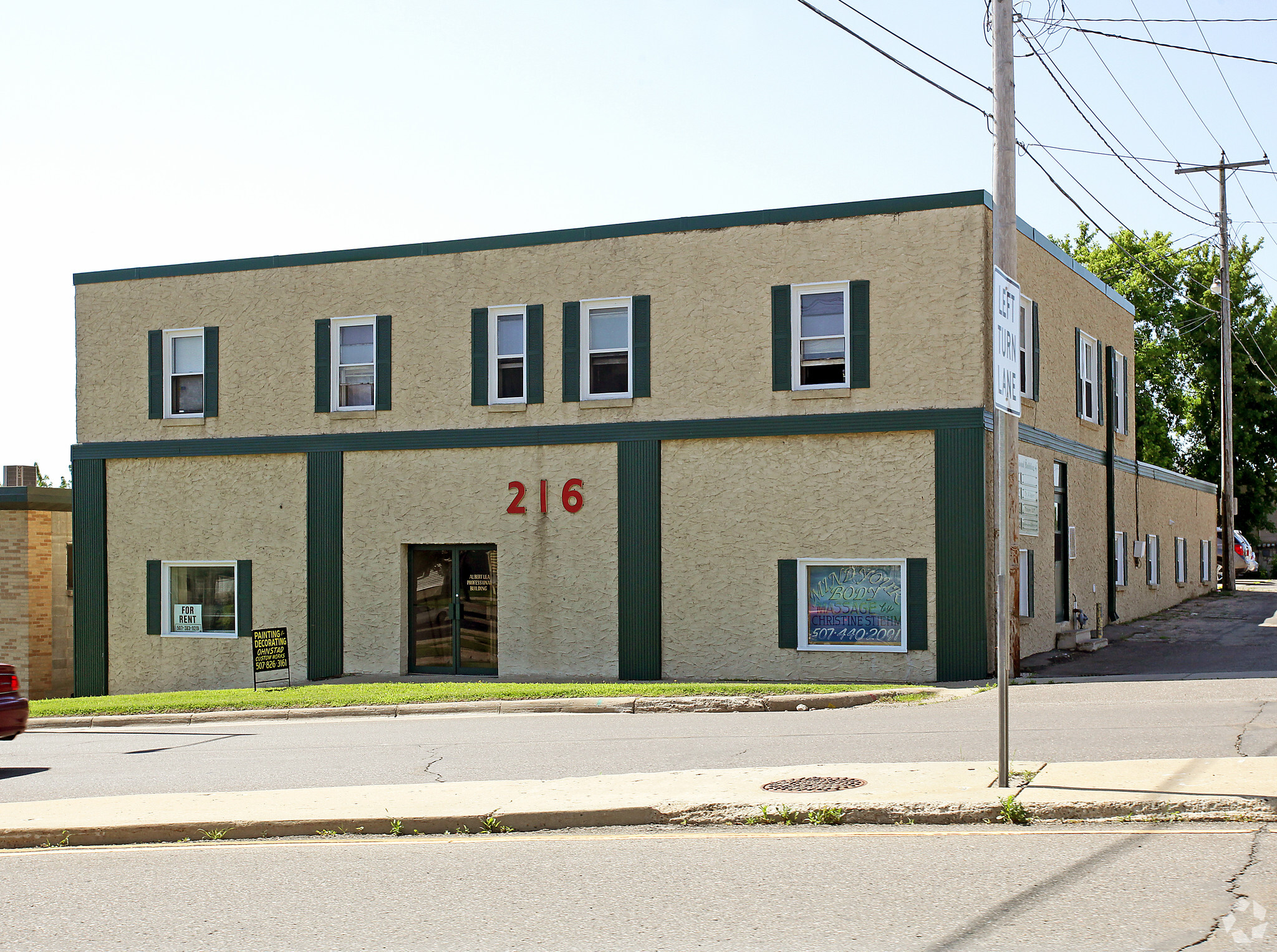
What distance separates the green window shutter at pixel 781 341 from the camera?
20.1 metres

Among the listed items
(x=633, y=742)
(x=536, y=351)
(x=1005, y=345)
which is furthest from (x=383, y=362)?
(x=1005, y=345)

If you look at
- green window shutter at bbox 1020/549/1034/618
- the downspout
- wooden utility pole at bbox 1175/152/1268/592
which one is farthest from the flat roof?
wooden utility pole at bbox 1175/152/1268/592

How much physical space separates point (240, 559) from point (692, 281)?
31.3 feet

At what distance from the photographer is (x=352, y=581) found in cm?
2250

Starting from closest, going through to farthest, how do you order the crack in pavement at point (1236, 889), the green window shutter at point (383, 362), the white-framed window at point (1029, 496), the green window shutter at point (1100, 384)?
the crack in pavement at point (1236, 889), the white-framed window at point (1029, 496), the green window shutter at point (383, 362), the green window shutter at point (1100, 384)

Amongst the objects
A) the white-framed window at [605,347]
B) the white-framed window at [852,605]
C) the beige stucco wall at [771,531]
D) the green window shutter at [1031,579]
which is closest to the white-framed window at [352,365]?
the white-framed window at [605,347]

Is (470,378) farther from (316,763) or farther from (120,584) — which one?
(316,763)

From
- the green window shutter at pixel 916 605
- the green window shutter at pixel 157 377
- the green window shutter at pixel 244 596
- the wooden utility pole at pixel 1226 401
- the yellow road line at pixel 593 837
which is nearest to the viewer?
the yellow road line at pixel 593 837

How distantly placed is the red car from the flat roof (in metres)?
10.8

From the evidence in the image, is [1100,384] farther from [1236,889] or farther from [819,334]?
[1236,889]

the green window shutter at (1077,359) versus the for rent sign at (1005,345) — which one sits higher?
the green window shutter at (1077,359)

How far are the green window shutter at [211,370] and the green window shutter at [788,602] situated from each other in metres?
10.8

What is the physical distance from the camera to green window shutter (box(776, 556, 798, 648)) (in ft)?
65.2

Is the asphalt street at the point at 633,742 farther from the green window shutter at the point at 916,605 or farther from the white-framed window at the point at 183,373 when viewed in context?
the white-framed window at the point at 183,373
